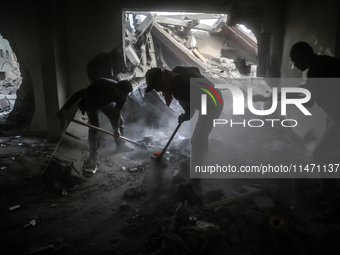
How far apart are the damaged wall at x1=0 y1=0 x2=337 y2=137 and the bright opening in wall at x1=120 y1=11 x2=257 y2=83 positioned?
1326mm

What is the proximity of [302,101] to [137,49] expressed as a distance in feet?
15.7

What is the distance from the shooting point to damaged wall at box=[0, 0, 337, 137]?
A: 5270 millimetres

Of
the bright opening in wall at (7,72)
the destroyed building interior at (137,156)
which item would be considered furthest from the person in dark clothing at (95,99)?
the bright opening in wall at (7,72)

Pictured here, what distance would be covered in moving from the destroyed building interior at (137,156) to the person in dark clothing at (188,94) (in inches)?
20.5

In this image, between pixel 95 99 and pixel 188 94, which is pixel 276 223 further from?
pixel 95 99

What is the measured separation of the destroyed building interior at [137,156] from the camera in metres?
2.57

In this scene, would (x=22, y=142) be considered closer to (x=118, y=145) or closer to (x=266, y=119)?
(x=118, y=145)

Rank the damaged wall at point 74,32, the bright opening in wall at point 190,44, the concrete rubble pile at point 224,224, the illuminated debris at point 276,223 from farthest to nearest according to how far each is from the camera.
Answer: the bright opening in wall at point 190,44 < the damaged wall at point 74,32 < the illuminated debris at point 276,223 < the concrete rubble pile at point 224,224

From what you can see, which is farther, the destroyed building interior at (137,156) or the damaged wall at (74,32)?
the damaged wall at (74,32)

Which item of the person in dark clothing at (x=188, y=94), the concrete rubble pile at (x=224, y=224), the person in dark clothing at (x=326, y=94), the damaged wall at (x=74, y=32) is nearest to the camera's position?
the concrete rubble pile at (x=224, y=224)

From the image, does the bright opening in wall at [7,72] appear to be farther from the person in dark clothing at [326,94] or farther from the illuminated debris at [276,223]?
the illuminated debris at [276,223]

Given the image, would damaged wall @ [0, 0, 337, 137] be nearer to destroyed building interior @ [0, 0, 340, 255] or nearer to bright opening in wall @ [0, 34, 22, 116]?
destroyed building interior @ [0, 0, 340, 255]

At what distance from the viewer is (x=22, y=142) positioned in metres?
5.55

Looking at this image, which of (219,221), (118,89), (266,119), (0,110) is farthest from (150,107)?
(0,110)
